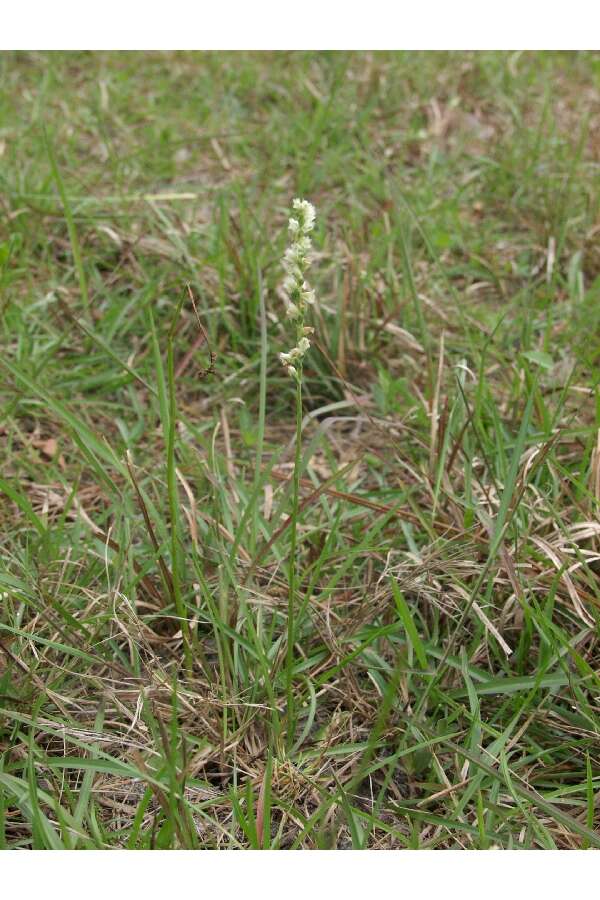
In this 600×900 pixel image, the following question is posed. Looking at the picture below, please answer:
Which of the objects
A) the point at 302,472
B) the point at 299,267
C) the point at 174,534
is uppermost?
the point at 299,267

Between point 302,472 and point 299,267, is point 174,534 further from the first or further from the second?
point 302,472

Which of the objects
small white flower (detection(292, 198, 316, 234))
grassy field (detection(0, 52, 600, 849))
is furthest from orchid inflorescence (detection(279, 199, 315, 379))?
grassy field (detection(0, 52, 600, 849))

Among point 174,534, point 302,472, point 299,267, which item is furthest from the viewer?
point 302,472

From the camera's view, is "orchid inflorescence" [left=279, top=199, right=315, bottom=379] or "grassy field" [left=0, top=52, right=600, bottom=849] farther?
"grassy field" [left=0, top=52, right=600, bottom=849]

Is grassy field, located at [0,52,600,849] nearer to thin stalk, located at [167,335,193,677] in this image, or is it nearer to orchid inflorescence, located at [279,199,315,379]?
thin stalk, located at [167,335,193,677]

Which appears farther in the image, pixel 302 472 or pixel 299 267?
pixel 302 472

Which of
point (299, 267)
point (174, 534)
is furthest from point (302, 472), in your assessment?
point (299, 267)

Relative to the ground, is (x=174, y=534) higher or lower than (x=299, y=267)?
lower

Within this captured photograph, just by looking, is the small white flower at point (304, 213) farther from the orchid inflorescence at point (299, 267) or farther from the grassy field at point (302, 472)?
the grassy field at point (302, 472)
